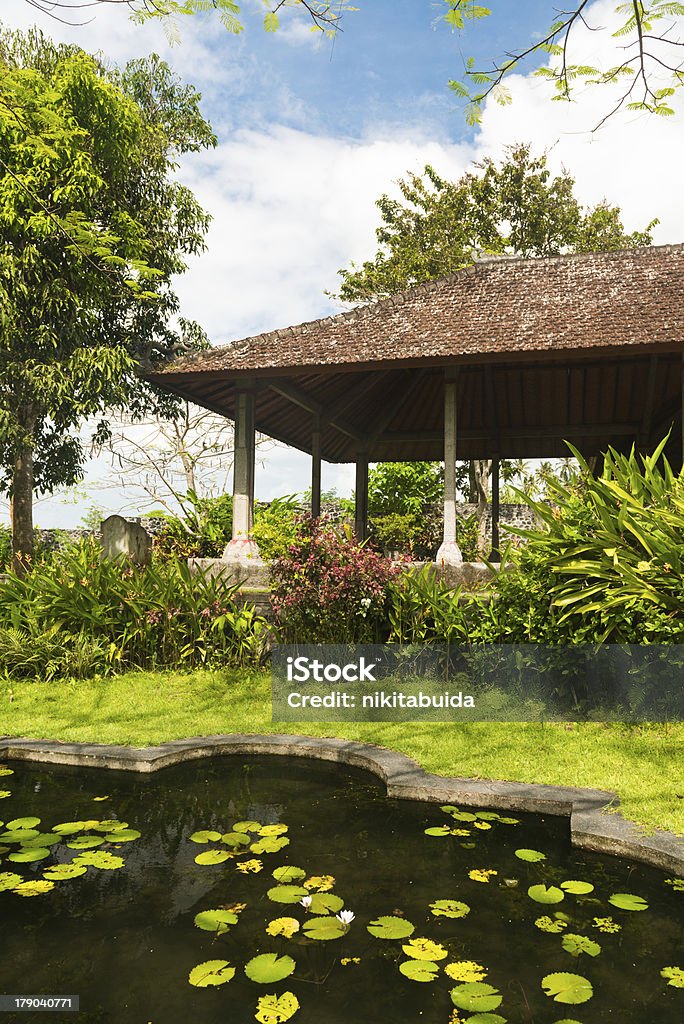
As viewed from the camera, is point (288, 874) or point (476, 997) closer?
point (476, 997)

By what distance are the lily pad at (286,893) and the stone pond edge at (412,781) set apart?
1.54m

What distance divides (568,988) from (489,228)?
80.9ft

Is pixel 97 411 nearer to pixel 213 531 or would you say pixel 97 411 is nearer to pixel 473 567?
pixel 213 531

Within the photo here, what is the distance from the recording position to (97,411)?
16812 millimetres

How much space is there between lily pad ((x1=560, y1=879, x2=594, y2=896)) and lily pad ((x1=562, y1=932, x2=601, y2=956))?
1.46ft

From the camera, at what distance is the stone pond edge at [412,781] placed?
380 centimetres

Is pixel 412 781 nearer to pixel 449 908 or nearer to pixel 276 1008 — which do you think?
pixel 449 908

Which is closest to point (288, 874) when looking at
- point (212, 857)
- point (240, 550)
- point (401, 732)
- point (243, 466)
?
point (212, 857)

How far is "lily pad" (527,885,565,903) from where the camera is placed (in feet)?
10.6

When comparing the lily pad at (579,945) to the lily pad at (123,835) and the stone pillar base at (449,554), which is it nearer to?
the lily pad at (123,835)

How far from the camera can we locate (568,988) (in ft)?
8.18

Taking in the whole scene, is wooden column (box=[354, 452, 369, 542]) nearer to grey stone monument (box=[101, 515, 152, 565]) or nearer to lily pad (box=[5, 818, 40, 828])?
grey stone monument (box=[101, 515, 152, 565])

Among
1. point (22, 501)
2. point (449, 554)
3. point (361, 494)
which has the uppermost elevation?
point (361, 494)

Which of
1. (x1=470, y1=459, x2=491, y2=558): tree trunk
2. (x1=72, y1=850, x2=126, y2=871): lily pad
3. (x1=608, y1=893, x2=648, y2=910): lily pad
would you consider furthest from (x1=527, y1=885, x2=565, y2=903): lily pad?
(x1=470, y1=459, x2=491, y2=558): tree trunk
